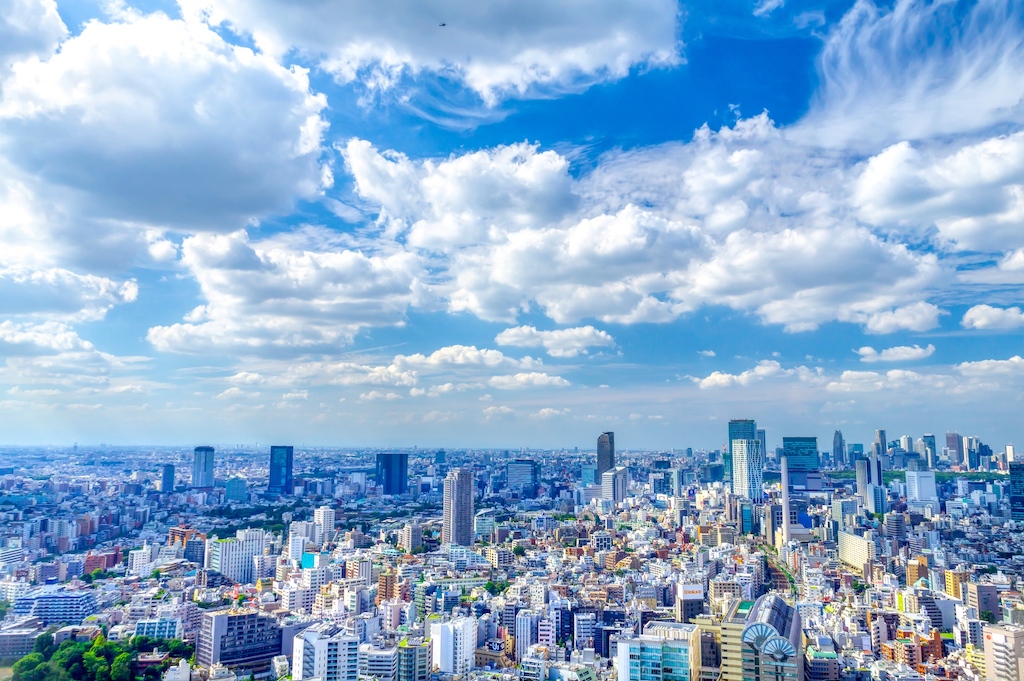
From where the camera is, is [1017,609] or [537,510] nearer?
[1017,609]

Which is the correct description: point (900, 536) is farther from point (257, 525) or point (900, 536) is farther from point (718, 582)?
point (257, 525)

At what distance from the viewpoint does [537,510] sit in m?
26.5

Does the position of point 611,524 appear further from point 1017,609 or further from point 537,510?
point 1017,609

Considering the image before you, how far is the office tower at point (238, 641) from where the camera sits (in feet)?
25.8

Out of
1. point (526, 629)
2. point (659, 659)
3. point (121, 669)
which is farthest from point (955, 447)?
point (121, 669)

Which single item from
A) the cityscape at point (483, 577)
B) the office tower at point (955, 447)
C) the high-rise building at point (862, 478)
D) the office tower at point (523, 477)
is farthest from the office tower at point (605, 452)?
the office tower at point (955, 447)

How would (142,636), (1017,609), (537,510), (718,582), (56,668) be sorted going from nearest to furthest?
(56,668), (142,636), (1017,609), (718,582), (537,510)

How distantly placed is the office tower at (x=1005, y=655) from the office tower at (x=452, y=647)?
543 cm

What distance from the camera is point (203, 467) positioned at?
27.7m

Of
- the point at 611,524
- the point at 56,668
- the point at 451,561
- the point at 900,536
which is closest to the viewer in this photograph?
the point at 56,668

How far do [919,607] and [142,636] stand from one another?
10284mm

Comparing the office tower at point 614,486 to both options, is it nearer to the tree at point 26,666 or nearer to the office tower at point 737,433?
the office tower at point 737,433

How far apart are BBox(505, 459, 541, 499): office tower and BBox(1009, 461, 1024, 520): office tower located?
677 inches

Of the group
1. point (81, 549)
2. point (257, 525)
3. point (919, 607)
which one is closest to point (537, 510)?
point (257, 525)
